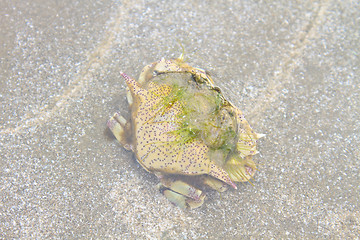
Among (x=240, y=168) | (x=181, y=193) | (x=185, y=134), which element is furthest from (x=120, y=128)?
(x=240, y=168)

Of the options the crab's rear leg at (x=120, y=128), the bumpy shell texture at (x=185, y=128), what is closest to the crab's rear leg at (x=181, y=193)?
the bumpy shell texture at (x=185, y=128)

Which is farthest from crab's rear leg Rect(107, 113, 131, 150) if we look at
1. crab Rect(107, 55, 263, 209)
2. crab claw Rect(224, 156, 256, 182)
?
crab claw Rect(224, 156, 256, 182)

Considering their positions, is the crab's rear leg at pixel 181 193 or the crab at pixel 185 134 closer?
the crab at pixel 185 134

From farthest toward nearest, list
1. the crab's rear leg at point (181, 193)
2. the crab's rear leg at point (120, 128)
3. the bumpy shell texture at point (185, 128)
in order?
the crab's rear leg at point (120, 128)
the crab's rear leg at point (181, 193)
the bumpy shell texture at point (185, 128)

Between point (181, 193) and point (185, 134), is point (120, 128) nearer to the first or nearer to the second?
point (185, 134)

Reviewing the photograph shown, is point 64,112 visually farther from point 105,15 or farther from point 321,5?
point 321,5

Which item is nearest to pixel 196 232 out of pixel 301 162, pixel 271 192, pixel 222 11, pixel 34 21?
pixel 271 192

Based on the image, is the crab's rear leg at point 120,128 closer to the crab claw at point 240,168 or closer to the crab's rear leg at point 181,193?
the crab's rear leg at point 181,193

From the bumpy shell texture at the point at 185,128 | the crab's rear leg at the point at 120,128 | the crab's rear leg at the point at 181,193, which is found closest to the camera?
the bumpy shell texture at the point at 185,128
